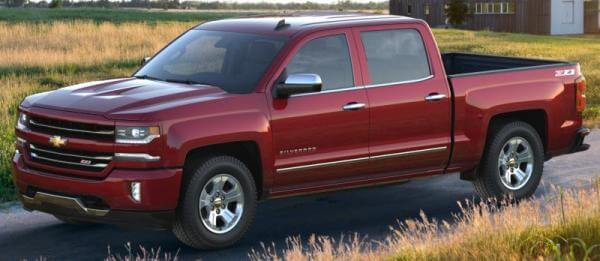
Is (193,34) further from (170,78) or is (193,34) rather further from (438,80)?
(438,80)

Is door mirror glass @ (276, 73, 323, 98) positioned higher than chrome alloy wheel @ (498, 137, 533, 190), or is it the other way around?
door mirror glass @ (276, 73, 323, 98)

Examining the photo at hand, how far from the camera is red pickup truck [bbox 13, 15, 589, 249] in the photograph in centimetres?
845

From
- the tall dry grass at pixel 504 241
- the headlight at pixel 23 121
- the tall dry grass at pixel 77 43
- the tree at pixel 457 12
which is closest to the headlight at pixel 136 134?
the headlight at pixel 23 121

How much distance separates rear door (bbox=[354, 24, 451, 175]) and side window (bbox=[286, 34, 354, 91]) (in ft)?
0.54

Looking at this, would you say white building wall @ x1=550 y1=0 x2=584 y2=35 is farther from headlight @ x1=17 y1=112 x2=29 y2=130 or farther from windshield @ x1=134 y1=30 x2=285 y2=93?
headlight @ x1=17 y1=112 x2=29 y2=130

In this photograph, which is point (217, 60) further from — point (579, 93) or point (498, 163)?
point (579, 93)

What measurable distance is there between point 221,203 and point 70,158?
1158 millimetres

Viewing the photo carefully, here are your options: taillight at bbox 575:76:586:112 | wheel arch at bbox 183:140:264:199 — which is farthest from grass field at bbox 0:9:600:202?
taillight at bbox 575:76:586:112

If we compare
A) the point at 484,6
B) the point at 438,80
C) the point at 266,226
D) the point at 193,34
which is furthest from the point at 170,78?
the point at 484,6

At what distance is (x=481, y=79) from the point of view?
1049cm

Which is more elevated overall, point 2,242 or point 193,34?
point 193,34

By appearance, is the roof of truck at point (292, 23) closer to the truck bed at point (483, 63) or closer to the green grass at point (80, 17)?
the truck bed at point (483, 63)

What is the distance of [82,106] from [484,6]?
224 ft

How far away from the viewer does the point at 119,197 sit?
834 centimetres
